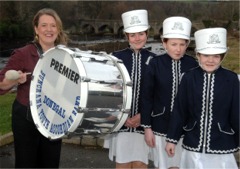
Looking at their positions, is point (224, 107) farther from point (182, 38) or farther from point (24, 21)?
point (24, 21)

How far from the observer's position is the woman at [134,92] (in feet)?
9.62

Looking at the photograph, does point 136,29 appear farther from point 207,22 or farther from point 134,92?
point 207,22

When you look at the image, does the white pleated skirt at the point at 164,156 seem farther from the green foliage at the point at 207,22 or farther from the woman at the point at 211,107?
the green foliage at the point at 207,22

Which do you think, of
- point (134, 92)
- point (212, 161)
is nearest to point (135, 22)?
point (134, 92)

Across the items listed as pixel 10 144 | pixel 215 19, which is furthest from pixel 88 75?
pixel 215 19

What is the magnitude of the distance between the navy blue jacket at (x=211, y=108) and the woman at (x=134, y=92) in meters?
0.48

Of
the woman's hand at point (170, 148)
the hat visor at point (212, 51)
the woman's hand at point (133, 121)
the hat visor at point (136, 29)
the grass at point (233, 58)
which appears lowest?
the grass at point (233, 58)

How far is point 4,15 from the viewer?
22203 millimetres

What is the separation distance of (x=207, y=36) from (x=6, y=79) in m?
1.45

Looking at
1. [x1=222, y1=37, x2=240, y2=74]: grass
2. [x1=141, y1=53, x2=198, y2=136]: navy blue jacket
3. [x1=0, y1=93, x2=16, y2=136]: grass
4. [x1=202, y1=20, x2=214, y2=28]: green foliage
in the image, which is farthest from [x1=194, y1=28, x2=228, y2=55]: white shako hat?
[x1=202, y1=20, x2=214, y2=28]: green foliage

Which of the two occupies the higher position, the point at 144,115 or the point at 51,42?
the point at 51,42

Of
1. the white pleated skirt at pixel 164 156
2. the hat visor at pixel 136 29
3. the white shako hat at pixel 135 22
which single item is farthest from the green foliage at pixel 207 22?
the white pleated skirt at pixel 164 156

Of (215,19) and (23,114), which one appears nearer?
(23,114)

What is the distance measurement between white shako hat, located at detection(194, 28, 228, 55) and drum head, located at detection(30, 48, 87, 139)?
2.80 feet
